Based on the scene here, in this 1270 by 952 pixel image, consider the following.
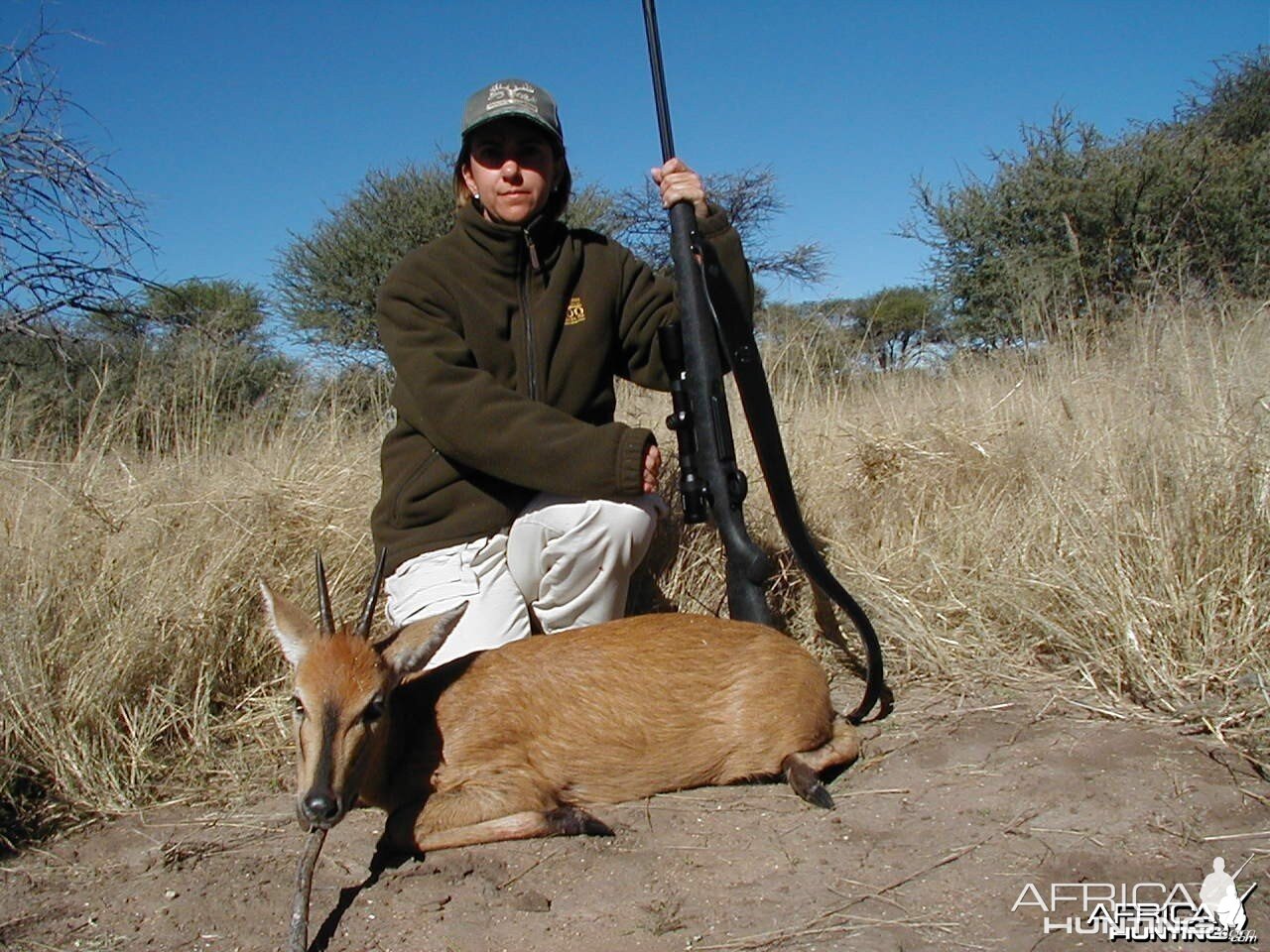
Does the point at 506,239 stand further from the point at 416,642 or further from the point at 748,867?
the point at 748,867

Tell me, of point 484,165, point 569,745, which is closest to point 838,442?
point 484,165

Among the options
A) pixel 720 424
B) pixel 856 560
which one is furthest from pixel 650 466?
pixel 856 560

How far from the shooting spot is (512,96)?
4.14 m

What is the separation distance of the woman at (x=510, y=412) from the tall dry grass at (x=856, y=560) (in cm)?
77

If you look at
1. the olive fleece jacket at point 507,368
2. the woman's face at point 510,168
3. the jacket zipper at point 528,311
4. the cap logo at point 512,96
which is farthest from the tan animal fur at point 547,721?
the cap logo at point 512,96

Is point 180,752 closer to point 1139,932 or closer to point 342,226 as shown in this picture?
point 1139,932

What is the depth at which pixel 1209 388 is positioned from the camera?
4992 mm

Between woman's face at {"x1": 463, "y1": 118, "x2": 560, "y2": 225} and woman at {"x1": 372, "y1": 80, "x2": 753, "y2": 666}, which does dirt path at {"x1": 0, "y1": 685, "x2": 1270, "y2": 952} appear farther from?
woman's face at {"x1": 463, "y1": 118, "x2": 560, "y2": 225}

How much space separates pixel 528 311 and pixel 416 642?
1.61m

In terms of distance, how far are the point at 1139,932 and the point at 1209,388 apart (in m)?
3.33

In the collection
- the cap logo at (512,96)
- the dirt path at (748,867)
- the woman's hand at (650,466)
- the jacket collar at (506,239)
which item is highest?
the cap logo at (512,96)

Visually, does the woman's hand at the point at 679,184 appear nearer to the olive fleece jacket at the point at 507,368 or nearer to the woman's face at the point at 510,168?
the olive fleece jacket at the point at 507,368

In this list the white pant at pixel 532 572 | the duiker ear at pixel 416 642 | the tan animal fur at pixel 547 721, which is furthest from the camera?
the white pant at pixel 532 572

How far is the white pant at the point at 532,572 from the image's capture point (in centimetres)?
400
